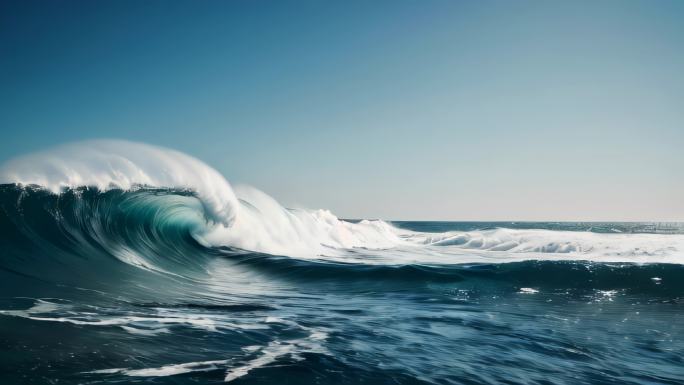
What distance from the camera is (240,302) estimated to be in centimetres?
704

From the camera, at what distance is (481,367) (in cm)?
419

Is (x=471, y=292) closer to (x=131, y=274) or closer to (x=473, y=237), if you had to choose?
(x=131, y=274)

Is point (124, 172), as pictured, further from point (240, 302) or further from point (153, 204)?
point (240, 302)

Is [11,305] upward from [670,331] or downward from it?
upward

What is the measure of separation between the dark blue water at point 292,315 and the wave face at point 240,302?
3 cm

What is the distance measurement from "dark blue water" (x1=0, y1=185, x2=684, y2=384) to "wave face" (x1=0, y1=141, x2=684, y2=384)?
34 millimetres

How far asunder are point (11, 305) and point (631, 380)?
693 cm

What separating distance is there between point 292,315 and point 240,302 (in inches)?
51.7

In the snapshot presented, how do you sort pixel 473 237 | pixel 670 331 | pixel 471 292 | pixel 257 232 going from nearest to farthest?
pixel 670 331 < pixel 471 292 < pixel 257 232 < pixel 473 237

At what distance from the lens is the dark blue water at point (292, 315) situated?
3768 mm

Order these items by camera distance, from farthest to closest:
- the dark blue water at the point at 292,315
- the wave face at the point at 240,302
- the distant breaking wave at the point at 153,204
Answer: the distant breaking wave at the point at 153,204 → the wave face at the point at 240,302 → the dark blue water at the point at 292,315

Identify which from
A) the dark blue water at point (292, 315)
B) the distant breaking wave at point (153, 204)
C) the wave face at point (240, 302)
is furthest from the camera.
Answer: the distant breaking wave at point (153, 204)

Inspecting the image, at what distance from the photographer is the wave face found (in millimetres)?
3881

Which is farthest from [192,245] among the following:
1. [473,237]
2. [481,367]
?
[473,237]
